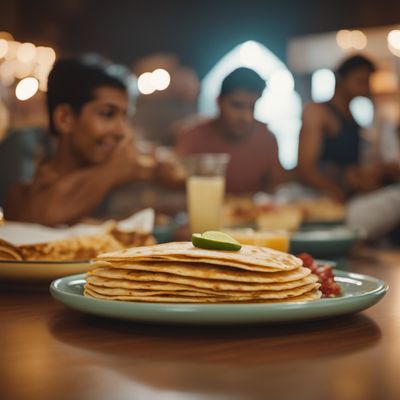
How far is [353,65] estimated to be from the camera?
471 cm

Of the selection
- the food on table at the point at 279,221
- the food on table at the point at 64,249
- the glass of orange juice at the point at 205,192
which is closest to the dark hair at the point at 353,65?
the food on table at the point at 279,221

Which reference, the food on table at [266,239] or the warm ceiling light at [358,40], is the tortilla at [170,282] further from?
the warm ceiling light at [358,40]

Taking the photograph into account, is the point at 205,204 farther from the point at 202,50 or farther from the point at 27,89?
the point at 202,50

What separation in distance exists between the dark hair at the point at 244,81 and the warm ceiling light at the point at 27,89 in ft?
6.23

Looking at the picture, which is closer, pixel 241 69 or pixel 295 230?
pixel 295 230

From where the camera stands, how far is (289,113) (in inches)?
271

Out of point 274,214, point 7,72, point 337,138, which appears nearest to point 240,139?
point 337,138

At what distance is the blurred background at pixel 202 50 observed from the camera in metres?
5.71

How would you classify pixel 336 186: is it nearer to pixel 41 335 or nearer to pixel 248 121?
pixel 248 121

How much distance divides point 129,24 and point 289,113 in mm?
1985

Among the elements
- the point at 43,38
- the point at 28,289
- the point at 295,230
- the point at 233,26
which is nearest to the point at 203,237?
the point at 28,289

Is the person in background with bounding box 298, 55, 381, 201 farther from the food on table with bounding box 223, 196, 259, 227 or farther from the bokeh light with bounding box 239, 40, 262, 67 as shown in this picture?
the bokeh light with bounding box 239, 40, 262, 67

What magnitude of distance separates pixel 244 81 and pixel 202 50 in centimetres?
328

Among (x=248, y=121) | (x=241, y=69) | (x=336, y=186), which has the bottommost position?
(x=336, y=186)
